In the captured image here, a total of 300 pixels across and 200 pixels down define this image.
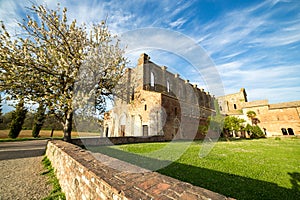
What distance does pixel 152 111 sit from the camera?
17516 millimetres

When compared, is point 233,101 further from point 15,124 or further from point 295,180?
point 15,124

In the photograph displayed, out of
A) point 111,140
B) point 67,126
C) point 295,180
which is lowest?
point 295,180

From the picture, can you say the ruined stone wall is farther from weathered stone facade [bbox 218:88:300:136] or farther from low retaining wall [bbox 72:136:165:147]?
low retaining wall [bbox 72:136:165:147]

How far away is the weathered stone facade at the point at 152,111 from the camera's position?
16875mm

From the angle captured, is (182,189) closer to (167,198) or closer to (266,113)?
(167,198)

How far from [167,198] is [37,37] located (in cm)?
1102

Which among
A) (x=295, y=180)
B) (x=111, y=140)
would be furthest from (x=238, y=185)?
(x=111, y=140)

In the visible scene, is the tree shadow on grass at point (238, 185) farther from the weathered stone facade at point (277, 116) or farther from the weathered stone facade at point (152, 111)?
the weathered stone facade at point (277, 116)

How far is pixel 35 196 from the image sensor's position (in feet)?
13.1

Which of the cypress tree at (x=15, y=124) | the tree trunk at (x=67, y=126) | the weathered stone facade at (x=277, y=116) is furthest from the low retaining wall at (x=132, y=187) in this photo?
the weathered stone facade at (x=277, y=116)

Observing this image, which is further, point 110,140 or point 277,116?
point 277,116

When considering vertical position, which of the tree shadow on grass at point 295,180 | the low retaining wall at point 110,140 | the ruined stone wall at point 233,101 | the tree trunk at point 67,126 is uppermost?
the ruined stone wall at point 233,101

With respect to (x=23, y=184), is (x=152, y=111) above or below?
above

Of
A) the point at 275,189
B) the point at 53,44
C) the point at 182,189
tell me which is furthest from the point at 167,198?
the point at 53,44
